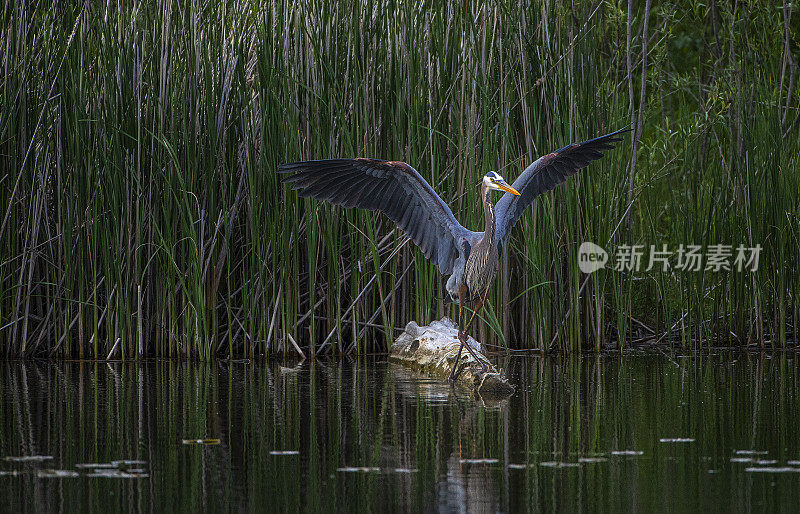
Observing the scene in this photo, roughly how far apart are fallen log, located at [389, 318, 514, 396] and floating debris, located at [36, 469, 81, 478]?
2.37m

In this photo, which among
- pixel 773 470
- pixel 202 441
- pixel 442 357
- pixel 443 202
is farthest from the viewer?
pixel 442 357

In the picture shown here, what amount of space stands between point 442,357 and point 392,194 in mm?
948

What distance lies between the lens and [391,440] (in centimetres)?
393

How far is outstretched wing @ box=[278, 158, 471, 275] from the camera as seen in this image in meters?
5.55

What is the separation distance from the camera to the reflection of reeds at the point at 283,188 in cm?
641

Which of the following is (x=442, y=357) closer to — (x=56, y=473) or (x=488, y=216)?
(x=488, y=216)

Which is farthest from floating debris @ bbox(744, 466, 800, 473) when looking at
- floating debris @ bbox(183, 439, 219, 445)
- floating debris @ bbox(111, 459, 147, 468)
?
floating debris @ bbox(111, 459, 147, 468)

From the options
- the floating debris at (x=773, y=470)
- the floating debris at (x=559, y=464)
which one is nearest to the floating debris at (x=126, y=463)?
the floating debris at (x=559, y=464)

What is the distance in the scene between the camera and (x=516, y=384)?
5.50 m

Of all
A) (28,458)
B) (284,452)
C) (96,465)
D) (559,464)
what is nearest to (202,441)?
(284,452)

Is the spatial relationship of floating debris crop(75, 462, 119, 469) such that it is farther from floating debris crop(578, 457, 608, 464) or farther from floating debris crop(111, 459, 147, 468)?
floating debris crop(578, 457, 608, 464)

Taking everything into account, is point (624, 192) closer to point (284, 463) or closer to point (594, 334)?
point (594, 334)

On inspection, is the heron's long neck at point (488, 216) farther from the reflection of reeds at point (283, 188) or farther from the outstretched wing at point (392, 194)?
the reflection of reeds at point (283, 188)

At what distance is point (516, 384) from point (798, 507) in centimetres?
268
